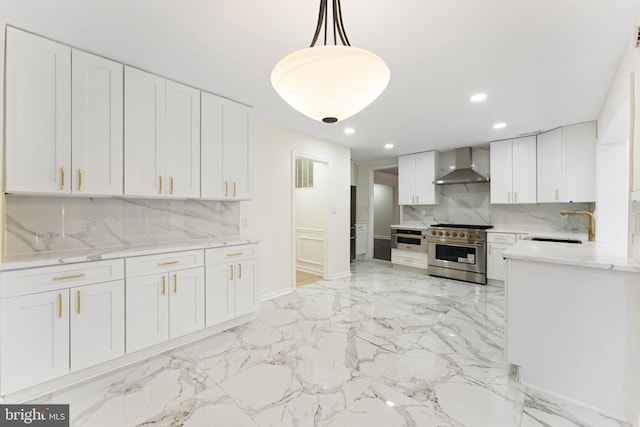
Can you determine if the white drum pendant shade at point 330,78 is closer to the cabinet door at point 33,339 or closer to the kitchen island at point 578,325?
the kitchen island at point 578,325

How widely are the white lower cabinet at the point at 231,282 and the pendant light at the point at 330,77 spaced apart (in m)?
1.95

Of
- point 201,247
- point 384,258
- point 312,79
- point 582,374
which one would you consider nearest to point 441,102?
point 312,79

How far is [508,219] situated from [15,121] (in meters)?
6.05

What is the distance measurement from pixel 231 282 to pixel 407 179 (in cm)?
411

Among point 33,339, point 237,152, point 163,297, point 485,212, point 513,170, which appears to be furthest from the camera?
point 485,212

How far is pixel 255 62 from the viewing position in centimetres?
214

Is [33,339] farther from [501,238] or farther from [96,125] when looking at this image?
[501,238]

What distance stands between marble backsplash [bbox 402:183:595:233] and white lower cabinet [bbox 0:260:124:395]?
522cm

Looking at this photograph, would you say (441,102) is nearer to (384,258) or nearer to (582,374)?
(582,374)

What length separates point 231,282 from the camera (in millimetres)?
2752

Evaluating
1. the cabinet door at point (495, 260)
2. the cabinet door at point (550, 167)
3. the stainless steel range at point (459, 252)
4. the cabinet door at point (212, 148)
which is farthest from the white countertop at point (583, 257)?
the cabinet door at point (212, 148)

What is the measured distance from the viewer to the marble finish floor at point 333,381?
62.7 inches

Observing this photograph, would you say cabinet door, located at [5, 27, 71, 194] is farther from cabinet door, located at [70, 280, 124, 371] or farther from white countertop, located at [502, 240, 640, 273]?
white countertop, located at [502, 240, 640, 273]

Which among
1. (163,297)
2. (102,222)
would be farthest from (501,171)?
(102,222)
